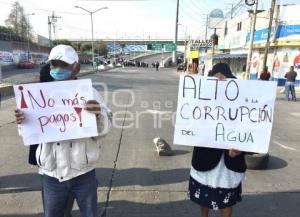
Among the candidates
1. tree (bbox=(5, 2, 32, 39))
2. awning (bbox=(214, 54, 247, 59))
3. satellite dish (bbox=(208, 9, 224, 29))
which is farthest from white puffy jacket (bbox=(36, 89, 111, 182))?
tree (bbox=(5, 2, 32, 39))

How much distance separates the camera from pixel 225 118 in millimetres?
3244

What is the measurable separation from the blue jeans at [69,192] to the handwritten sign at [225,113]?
93cm

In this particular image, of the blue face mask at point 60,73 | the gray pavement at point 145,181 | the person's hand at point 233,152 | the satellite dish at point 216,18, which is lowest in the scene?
the gray pavement at point 145,181

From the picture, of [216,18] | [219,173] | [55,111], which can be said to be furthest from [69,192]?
[216,18]

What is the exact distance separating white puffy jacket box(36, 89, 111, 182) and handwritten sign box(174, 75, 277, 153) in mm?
776

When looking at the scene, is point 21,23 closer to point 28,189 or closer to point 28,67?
point 28,67

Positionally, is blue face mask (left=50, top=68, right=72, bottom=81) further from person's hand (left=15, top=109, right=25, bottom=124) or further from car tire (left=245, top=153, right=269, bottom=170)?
car tire (left=245, top=153, right=269, bottom=170)

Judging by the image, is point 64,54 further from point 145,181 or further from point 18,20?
point 18,20

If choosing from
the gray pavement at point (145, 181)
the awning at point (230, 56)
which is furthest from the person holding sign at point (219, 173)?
the awning at point (230, 56)

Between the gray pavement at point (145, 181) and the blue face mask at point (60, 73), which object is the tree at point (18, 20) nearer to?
the gray pavement at point (145, 181)

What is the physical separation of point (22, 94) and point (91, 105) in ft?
1.87

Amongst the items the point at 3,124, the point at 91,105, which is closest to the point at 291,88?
the point at 3,124

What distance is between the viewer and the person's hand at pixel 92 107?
9.12 feet

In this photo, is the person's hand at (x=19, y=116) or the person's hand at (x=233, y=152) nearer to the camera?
the person's hand at (x=19, y=116)
